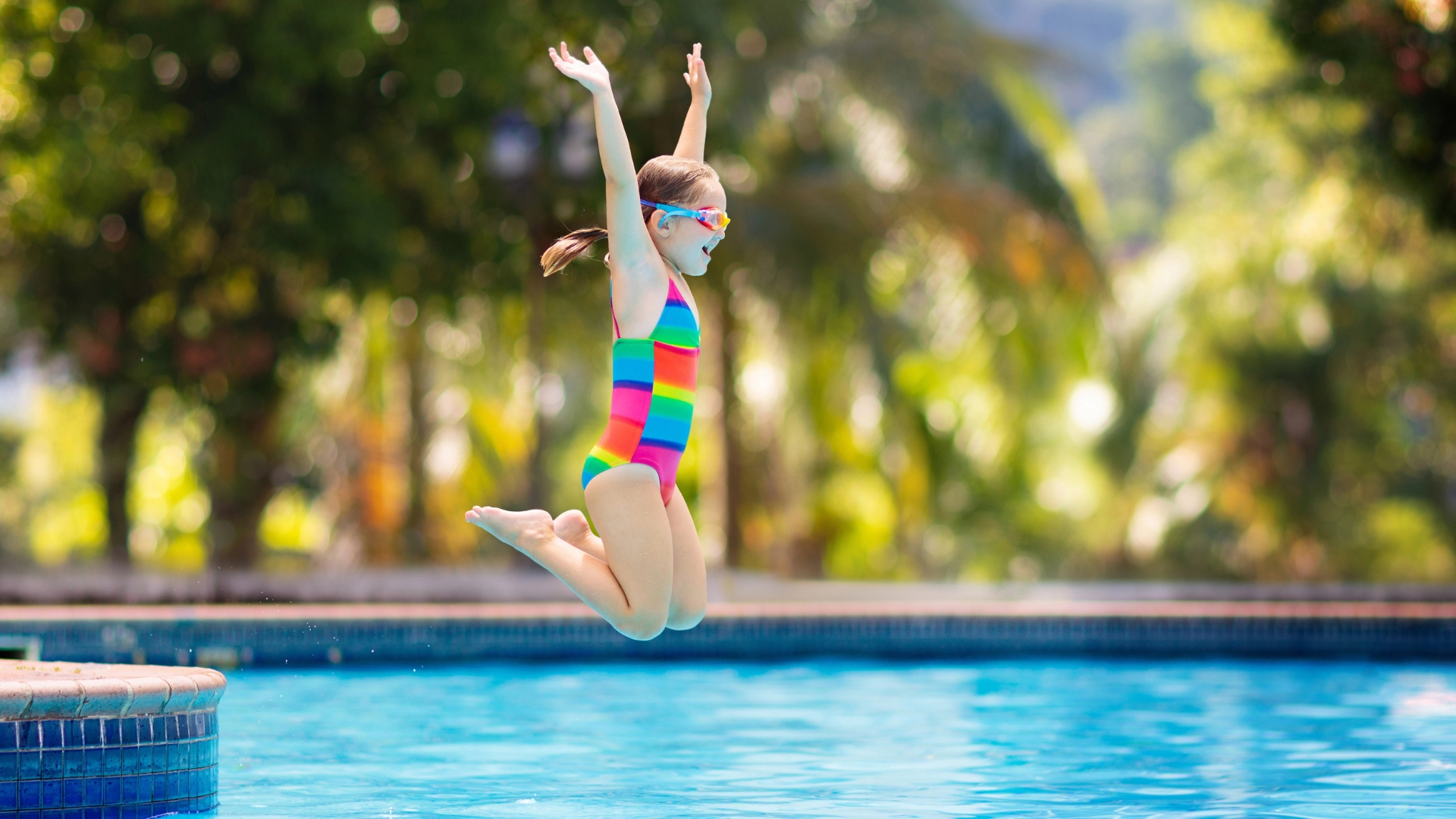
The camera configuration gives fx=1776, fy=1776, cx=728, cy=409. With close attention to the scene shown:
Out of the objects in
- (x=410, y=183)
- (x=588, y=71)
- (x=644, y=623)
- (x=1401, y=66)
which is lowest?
(x=644, y=623)

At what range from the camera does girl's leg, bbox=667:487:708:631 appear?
5184mm

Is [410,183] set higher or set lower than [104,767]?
higher

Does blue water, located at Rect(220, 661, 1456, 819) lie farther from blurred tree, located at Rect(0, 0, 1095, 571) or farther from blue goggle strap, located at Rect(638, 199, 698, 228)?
blurred tree, located at Rect(0, 0, 1095, 571)

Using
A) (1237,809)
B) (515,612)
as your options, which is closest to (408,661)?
(515,612)

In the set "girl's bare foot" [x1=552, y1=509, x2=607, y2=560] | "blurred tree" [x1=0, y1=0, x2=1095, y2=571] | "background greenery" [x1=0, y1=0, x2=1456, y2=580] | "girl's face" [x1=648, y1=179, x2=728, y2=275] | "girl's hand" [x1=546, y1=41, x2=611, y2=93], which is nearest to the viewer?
"girl's hand" [x1=546, y1=41, x2=611, y2=93]

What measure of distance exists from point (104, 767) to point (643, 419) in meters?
2.08

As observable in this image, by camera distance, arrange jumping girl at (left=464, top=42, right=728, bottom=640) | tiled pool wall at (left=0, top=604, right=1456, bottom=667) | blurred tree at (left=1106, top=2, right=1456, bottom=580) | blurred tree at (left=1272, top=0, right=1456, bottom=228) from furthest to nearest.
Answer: blurred tree at (left=1106, top=2, right=1456, bottom=580) → blurred tree at (left=1272, top=0, right=1456, bottom=228) → tiled pool wall at (left=0, top=604, right=1456, bottom=667) → jumping girl at (left=464, top=42, right=728, bottom=640)

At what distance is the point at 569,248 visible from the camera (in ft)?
17.2

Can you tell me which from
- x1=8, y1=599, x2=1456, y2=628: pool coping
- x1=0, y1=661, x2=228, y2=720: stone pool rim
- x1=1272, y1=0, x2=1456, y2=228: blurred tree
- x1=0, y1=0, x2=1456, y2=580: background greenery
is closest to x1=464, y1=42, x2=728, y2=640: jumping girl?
x1=0, y1=661, x2=228, y2=720: stone pool rim

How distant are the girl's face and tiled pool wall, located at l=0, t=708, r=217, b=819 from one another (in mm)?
2248

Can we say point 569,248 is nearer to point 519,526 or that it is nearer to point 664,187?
point 664,187

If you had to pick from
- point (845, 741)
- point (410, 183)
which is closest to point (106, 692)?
point (845, 741)

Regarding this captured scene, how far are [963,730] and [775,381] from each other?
10616mm

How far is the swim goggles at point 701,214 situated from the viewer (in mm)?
5117
